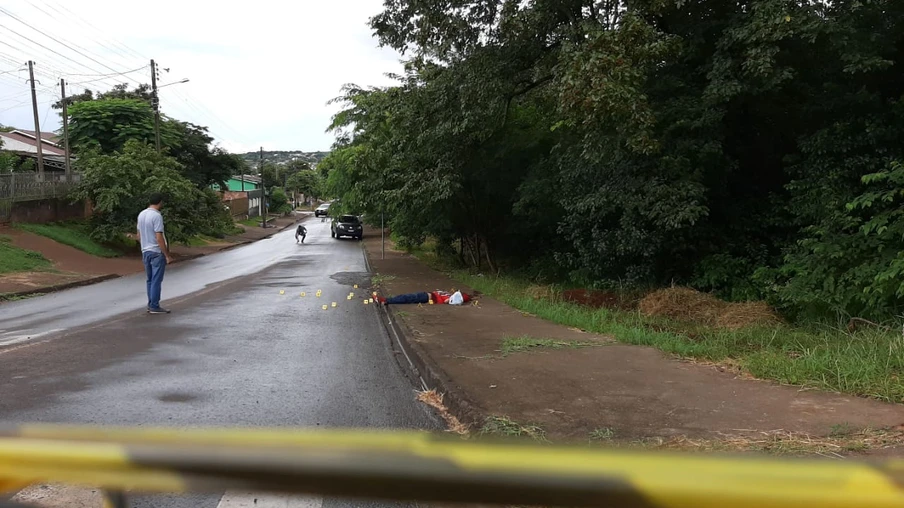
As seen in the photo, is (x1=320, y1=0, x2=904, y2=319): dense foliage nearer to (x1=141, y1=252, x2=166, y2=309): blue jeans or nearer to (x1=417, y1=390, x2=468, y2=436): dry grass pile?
(x1=417, y1=390, x2=468, y2=436): dry grass pile

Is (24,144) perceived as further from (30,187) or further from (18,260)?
(18,260)

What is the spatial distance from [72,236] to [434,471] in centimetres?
2714

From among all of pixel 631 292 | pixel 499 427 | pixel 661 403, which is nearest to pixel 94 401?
pixel 499 427

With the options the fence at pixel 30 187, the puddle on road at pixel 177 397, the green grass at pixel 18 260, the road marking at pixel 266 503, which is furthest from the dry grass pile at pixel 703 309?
the fence at pixel 30 187

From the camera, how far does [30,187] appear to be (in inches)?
954

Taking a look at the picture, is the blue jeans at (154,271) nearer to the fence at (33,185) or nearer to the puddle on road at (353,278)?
the puddle on road at (353,278)

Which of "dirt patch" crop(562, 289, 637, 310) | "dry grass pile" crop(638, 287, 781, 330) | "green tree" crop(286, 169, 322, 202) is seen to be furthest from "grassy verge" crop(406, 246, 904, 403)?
"green tree" crop(286, 169, 322, 202)

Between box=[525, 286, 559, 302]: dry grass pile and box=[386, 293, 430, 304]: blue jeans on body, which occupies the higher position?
box=[386, 293, 430, 304]: blue jeans on body

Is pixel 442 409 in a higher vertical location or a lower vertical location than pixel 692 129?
lower

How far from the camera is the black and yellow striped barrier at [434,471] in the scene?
3.45ft

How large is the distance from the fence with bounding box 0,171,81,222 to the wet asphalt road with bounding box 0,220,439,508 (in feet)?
41.8

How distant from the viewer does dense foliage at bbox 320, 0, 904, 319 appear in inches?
340

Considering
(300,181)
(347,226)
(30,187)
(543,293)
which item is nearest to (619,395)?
(543,293)

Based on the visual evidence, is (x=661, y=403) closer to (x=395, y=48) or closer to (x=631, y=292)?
(x=631, y=292)
